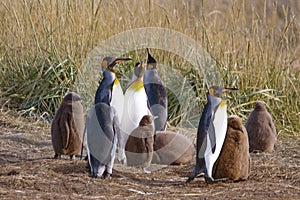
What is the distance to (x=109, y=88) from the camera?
615 cm

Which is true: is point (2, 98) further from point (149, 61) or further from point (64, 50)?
point (149, 61)

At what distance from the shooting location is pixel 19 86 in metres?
8.77

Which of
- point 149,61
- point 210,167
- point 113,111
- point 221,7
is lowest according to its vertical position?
point 210,167

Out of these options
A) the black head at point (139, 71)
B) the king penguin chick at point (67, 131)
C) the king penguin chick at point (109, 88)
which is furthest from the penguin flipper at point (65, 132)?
the black head at point (139, 71)

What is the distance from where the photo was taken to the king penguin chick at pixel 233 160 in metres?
5.59

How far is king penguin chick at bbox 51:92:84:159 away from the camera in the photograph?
6.32 m

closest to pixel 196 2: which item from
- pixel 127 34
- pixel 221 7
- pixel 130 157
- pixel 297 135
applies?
pixel 221 7

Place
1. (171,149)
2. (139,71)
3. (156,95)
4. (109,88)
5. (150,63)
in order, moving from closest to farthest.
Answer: (109,88) → (171,149) → (139,71) → (156,95) → (150,63)

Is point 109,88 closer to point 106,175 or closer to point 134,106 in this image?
point 106,175

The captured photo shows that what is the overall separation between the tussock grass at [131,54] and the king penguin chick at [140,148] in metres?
2.19

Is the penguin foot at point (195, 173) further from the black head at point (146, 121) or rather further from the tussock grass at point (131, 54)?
the tussock grass at point (131, 54)

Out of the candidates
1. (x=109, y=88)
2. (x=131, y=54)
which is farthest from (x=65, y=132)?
(x=131, y=54)

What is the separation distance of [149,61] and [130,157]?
2.30 meters

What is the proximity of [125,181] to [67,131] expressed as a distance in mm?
1012
